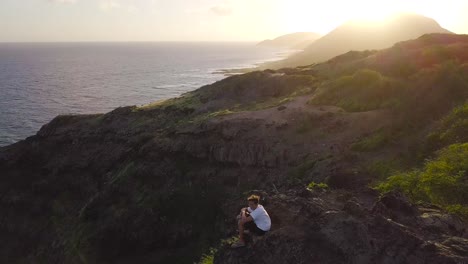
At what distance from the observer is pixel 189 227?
29.2m

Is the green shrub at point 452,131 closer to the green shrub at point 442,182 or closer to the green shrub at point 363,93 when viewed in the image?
the green shrub at point 442,182

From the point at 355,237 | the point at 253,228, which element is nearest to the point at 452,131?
the point at 355,237

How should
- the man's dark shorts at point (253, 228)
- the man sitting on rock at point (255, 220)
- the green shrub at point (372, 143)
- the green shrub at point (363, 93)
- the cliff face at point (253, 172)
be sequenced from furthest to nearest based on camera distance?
the green shrub at point (363, 93)
the green shrub at point (372, 143)
the man's dark shorts at point (253, 228)
the man sitting on rock at point (255, 220)
the cliff face at point (253, 172)

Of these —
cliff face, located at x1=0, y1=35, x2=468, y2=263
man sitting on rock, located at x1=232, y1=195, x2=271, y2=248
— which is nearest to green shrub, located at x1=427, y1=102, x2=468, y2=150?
cliff face, located at x1=0, y1=35, x2=468, y2=263

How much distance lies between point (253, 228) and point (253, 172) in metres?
18.4

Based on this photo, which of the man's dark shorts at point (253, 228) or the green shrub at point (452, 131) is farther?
the green shrub at point (452, 131)

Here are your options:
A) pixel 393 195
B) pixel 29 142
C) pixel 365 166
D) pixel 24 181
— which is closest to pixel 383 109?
pixel 365 166

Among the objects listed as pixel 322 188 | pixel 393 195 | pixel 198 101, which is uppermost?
pixel 393 195

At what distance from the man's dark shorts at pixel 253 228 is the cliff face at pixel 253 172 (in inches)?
14.4

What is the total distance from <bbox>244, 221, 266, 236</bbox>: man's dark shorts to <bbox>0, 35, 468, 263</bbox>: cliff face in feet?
1.20

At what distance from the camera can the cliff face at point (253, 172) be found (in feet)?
40.7

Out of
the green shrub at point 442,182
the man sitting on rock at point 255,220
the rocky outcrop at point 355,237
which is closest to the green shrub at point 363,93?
the green shrub at point 442,182

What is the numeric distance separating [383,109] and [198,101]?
24986 millimetres

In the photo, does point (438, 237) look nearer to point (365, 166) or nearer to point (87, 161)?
point (365, 166)
